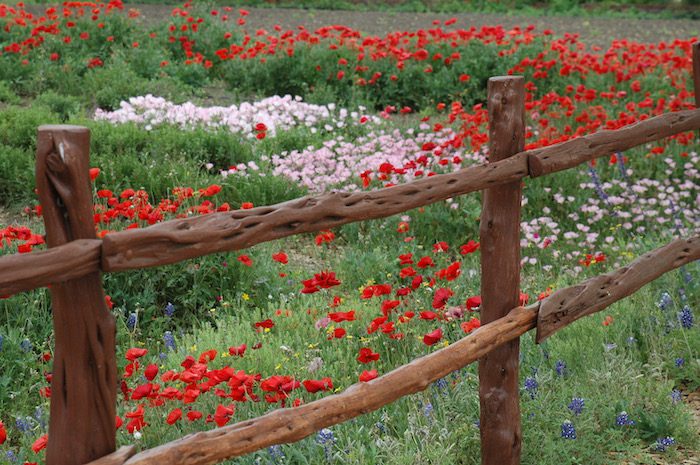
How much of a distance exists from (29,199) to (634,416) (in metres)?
4.34

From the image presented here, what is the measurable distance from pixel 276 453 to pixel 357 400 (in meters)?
0.63

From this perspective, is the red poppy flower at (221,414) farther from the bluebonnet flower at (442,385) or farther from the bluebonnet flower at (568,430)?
the bluebonnet flower at (568,430)

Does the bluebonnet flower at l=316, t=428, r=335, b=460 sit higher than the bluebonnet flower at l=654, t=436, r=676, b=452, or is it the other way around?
the bluebonnet flower at l=316, t=428, r=335, b=460

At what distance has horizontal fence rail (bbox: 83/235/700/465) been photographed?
2.44 metres

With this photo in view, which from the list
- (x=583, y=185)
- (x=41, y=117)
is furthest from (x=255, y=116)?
(x=583, y=185)

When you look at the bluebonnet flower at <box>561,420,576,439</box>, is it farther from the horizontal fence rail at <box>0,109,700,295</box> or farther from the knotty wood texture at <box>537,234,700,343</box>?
the horizontal fence rail at <box>0,109,700,295</box>

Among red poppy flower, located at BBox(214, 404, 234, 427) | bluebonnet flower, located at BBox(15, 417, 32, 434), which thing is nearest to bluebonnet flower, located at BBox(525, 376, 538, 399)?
red poppy flower, located at BBox(214, 404, 234, 427)

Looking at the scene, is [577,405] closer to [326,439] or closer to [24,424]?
[326,439]

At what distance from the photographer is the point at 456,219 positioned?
6516mm

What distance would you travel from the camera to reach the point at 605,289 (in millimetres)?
3805

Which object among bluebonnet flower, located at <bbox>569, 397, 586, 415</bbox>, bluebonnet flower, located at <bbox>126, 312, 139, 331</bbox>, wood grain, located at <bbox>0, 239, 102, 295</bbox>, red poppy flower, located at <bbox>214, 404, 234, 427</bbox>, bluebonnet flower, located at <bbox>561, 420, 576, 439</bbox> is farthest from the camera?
bluebonnet flower, located at <bbox>126, 312, 139, 331</bbox>

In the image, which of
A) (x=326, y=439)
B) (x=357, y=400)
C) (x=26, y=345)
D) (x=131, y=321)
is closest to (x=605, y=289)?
(x=326, y=439)

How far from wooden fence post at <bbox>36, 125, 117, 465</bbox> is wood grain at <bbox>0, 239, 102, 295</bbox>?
8 centimetres

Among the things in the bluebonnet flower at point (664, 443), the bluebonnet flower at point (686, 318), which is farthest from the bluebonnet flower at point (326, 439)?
the bluebonnet flower at point (686, 318)
